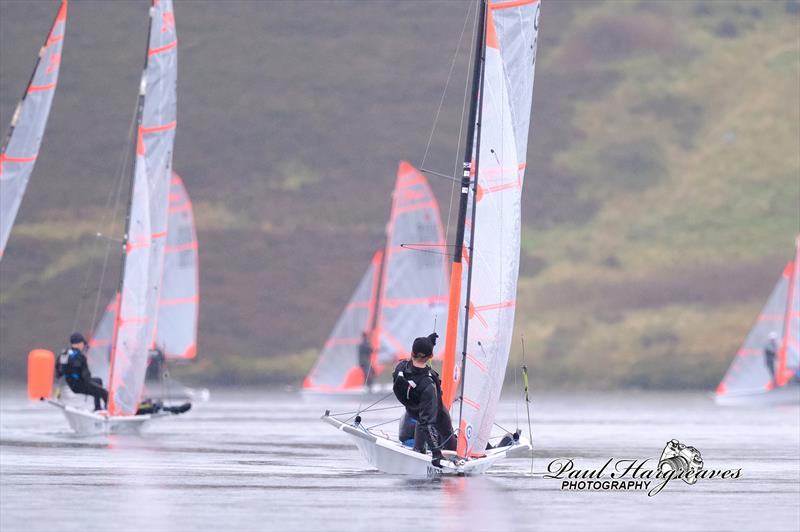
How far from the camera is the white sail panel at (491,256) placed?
Answer: 78.2ft

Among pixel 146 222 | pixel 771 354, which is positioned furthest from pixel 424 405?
pixel 771 354

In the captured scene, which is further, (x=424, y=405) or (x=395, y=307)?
(x=395, y=307)

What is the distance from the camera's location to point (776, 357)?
187ft

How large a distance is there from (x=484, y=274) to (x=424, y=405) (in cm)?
226

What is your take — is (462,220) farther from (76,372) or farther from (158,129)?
(158,129)

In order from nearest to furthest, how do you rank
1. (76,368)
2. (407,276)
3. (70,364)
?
(70,364)
(76,368)
(407,276)

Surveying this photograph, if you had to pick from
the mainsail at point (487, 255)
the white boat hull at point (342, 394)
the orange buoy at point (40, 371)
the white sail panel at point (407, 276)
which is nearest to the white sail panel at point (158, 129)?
the orange buoy at point (40, 371)

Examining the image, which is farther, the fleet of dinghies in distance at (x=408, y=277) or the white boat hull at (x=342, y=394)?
the white boat hull at (x=342, y=394)

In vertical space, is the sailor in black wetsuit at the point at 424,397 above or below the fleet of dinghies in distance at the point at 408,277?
below

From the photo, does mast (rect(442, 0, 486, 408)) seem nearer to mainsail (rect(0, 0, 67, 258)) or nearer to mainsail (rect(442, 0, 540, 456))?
mainsail (rect(442, 0, 540, 456))

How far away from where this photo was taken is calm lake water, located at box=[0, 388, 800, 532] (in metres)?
17.4

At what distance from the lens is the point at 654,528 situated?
17.0m

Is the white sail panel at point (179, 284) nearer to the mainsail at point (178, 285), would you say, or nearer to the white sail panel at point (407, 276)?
the mainsail at point (178, 285)

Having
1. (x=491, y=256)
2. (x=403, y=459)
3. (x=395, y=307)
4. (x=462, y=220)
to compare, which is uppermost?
(x=395, y=307)
